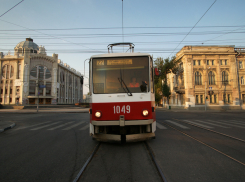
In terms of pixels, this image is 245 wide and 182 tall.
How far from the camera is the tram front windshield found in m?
5.25

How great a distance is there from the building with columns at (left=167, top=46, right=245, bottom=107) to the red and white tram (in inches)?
1288

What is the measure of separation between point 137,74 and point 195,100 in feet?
110

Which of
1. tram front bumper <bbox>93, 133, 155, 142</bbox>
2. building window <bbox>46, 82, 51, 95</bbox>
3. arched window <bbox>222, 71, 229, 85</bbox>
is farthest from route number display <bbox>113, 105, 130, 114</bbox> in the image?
building window <bbox>46, 82, 51, 95</bbox>

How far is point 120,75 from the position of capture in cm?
530

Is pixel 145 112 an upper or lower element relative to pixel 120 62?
lower

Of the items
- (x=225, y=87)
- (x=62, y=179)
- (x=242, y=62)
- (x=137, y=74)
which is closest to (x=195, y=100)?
(x=225, y=87)

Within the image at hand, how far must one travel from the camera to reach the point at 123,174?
330 centimetres

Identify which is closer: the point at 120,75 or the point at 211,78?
the point at 120,75

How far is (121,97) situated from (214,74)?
37.6 meters

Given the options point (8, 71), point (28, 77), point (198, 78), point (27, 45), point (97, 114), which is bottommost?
point (97, 114)

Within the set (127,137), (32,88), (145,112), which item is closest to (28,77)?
(32,88)

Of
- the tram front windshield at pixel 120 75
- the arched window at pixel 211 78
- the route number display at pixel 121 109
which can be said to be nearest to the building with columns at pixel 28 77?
the arched window at pixel 211 78

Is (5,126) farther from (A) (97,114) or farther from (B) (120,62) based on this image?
(B) (120,62)

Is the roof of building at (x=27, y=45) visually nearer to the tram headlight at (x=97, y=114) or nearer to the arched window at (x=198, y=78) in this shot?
the arched window at (x=198, y=78)
